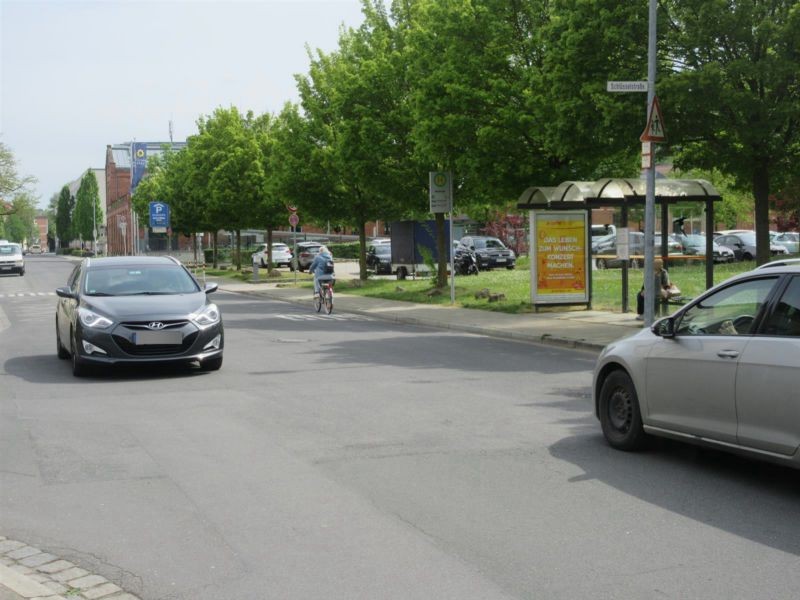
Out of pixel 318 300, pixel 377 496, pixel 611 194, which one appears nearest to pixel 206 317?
pixel 377 496

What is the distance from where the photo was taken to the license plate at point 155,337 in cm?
1188

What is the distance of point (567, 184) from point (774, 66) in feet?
22.3

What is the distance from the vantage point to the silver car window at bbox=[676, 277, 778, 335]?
6582 mm

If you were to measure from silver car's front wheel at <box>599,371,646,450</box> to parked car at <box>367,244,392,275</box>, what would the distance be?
3753 cm

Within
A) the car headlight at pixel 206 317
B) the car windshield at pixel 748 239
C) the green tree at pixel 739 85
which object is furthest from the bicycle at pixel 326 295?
the car windshield at pixel 748 239

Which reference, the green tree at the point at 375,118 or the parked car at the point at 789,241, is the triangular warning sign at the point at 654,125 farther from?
the parked car at the point at 789,241

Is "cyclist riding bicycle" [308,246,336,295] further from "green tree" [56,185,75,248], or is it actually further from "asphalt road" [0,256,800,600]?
"green tree" [56,185,75,248]

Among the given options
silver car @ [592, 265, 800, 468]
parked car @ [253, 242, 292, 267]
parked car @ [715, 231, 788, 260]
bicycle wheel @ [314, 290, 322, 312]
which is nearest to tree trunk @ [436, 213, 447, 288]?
bicycle wheel @ [314, 290, 322, 312]

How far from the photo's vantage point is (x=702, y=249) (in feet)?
155

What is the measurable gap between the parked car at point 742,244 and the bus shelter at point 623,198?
24945 millimetres

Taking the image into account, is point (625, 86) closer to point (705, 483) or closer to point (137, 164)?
point (705, 483)

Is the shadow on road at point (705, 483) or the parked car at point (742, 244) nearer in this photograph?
the shadow on road at point (705, 483)

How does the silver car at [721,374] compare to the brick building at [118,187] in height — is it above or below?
below

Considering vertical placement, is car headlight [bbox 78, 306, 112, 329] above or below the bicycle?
above
